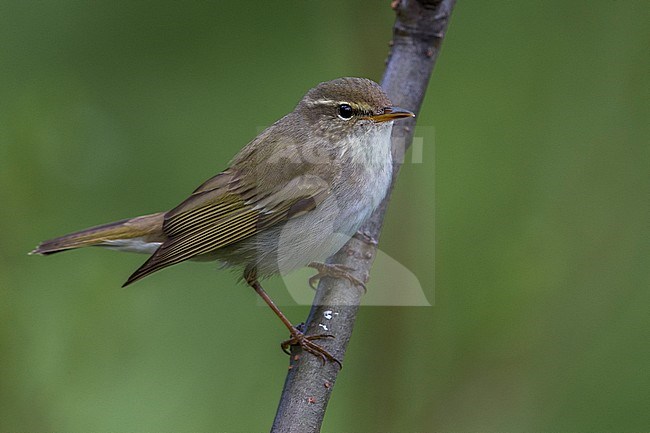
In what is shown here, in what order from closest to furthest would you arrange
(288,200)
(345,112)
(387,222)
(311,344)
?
1. (311,344)
2. (288,200)
3. (345,112)
4. (387,222)

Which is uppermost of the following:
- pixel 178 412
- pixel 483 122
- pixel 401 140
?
pixel 483 122

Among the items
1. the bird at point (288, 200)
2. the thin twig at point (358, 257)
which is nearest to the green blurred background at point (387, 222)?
the bird at point (288, 200)

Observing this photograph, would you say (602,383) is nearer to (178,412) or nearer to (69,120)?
(178,412)

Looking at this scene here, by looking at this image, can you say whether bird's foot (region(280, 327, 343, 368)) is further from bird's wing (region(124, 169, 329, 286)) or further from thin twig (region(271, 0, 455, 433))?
bird's wing (region(124, 169, 329, 286))

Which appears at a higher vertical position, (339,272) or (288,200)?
(288,200)

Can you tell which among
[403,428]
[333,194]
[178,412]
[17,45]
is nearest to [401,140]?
[333,194]

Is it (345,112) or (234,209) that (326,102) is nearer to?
(345,112)

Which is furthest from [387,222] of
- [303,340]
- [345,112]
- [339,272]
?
[303,340]

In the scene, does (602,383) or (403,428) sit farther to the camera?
(602,383)
